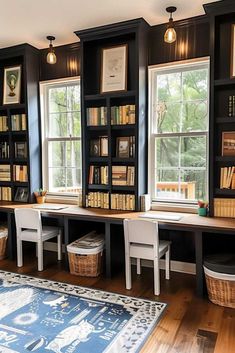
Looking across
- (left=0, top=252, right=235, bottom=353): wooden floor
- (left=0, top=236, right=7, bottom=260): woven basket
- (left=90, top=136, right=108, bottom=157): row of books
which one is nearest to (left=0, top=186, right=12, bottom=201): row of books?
(left=0, top=236, right=7, bottom=260): woven basket

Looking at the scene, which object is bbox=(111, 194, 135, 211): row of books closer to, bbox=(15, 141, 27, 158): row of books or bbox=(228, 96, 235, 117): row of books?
bbox=(228, 96, 235, 117): row of books

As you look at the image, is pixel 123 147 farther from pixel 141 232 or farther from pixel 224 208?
pixel 224 208

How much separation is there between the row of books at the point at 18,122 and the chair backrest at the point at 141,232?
218cm

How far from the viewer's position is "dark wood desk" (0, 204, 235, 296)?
274 cm

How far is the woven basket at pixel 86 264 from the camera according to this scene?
10.7 ft

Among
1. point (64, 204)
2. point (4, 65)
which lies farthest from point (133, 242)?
point (4, 65)

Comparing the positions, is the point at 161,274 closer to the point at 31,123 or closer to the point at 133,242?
the point at 133,242

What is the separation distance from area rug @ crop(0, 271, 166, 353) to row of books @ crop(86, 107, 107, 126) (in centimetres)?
190

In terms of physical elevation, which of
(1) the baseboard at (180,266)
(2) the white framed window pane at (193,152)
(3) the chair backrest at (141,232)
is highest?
(2) the white framed window pane at (193,152)

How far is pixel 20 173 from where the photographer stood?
13.8ft

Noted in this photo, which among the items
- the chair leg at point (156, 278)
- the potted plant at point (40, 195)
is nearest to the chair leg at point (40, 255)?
the potted plant at point (40, 195)

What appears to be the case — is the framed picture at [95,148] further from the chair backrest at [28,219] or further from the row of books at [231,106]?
the row of books at [231,106]

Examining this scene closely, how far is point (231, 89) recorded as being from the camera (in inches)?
121

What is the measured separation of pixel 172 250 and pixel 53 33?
294 centimetres
